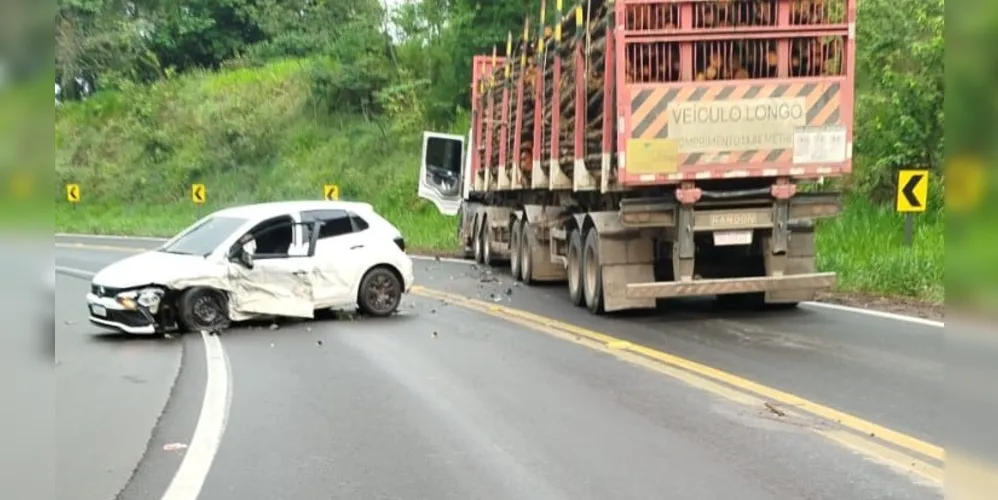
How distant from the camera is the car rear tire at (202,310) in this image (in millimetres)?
12117

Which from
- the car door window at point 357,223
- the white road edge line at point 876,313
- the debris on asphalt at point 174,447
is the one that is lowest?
the debris on asphalt at point 174,447

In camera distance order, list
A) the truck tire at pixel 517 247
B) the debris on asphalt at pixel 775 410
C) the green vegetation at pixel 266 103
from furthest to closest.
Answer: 1. the green vegetation at pixel 266 103
2. the truck tire at pixel 517 247
3. the debris on asphalt at pixel 775 410

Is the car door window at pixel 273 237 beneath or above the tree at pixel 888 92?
beneath

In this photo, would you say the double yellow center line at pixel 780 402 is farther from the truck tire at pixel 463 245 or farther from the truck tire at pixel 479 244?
the truck tire at pixel 463 245

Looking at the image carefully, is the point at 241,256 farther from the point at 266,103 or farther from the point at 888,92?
the point at 266,103

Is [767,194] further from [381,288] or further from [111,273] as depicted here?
[111,273]

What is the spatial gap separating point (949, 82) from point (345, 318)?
41.7ft

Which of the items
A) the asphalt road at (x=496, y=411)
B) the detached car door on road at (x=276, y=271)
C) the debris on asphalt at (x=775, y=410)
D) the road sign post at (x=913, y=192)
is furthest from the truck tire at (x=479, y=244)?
the debris on asphalt at (x=775, y=410)

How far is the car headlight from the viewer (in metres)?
11.8

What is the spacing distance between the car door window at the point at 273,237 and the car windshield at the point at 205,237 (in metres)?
0.26

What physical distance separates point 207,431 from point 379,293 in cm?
677

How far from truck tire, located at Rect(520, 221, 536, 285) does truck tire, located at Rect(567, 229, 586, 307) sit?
308 cm

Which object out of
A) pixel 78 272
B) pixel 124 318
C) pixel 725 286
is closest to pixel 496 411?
pixel 725 286

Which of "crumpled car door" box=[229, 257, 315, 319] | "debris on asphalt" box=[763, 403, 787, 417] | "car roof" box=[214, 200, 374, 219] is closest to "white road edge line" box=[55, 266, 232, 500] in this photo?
"crumpled car door" box=[229, 257, 315, 319]
